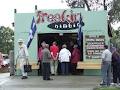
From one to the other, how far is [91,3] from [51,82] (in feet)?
82.3

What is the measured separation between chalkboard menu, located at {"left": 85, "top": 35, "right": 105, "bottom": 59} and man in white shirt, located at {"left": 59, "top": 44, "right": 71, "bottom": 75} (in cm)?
112

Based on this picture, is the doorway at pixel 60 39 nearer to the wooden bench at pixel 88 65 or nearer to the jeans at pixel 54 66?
the wooden bench at pixel 88 65

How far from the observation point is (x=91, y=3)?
48.4 m

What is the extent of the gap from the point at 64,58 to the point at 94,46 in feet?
5.90

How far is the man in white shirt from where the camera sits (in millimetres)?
27378

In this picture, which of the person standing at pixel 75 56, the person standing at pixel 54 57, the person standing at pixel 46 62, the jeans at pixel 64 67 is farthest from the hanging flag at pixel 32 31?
the person standing at pixel 46 62

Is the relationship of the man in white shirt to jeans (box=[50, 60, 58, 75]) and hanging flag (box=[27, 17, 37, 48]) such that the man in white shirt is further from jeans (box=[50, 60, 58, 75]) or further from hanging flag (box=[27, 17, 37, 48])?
hanging flag (box=[27, 17, 37, 48])

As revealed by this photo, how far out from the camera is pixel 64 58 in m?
27.4

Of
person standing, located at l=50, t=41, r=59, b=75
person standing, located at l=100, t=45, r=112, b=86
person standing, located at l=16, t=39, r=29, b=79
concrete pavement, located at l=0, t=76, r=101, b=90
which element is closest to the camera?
concrete pavement, located at l=0, t=76, r=101, b=90

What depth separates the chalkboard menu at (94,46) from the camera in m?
28.1

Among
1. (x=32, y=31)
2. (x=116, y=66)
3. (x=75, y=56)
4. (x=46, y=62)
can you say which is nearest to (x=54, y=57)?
(x=75, y=56)

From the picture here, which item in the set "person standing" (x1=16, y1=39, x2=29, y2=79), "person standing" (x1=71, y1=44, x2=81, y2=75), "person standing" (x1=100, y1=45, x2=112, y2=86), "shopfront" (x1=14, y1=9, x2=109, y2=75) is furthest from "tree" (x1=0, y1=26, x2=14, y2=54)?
"person standing" (x1=100, y1=45, x2=112, y2=86)

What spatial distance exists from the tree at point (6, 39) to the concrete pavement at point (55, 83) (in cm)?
6425

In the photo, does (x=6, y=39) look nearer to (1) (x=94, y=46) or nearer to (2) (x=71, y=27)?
(2) (x=71, y=27)
